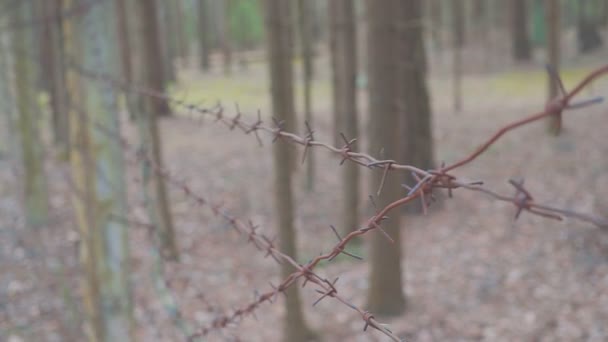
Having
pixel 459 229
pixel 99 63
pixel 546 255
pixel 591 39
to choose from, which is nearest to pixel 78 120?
pixel 99 63

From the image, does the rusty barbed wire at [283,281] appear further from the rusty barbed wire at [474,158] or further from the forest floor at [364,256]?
the forest floor at [364,256]

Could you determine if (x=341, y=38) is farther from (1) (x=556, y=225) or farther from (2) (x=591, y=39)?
(2) (x=591, y=39)

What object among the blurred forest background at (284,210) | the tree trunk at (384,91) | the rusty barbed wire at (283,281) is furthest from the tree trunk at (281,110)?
the rusty barbed wire at (283,281)

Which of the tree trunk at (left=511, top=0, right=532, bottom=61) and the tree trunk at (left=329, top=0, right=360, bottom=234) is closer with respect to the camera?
the tree trunk at (left=329, top=0, right=360, bottom=234)

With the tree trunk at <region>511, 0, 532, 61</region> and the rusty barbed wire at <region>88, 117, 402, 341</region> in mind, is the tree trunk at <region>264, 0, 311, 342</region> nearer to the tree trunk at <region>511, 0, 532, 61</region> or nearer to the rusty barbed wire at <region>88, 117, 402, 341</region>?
the rusty barbed wire at <region>88, 117, 402, 341</region>

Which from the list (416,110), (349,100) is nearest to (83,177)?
(349,100)

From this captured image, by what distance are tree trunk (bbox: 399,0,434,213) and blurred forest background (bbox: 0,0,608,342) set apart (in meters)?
0.03

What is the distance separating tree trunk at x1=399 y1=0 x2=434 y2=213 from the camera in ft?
26.5

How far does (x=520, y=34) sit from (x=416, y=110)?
14218 mm

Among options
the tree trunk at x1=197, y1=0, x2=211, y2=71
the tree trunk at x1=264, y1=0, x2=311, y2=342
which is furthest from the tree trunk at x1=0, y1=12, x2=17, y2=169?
the tree trunk at x1=197, y1=0, x2=211, y2=71

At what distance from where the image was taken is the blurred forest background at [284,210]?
3.06 meters

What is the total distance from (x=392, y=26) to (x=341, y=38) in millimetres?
2779

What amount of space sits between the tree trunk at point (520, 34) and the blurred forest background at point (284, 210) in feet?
29.1

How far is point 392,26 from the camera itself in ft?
15.8
